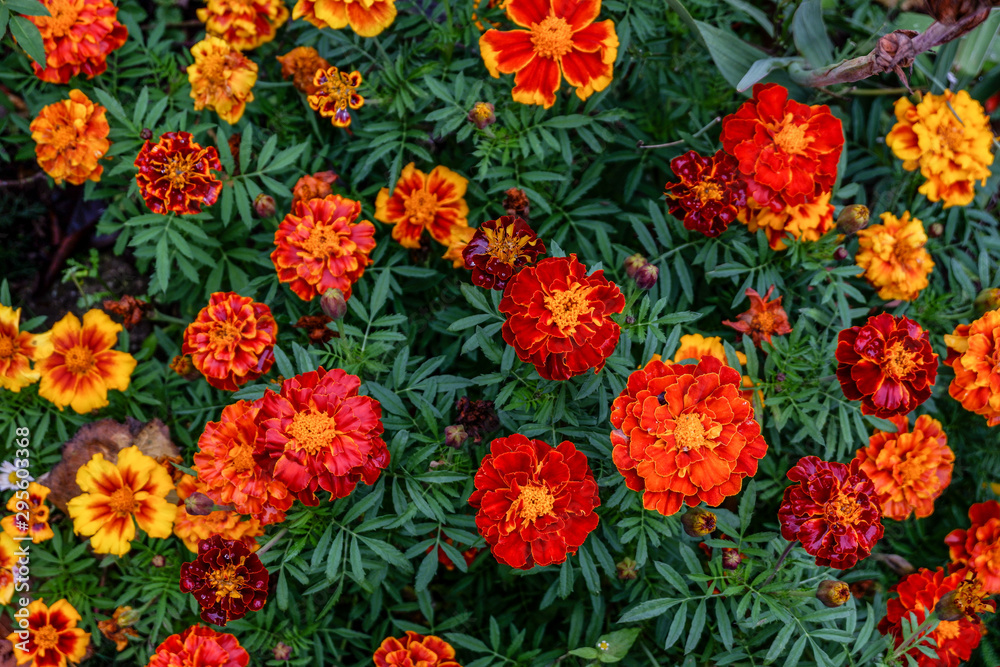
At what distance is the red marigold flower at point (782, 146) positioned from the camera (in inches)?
85.6

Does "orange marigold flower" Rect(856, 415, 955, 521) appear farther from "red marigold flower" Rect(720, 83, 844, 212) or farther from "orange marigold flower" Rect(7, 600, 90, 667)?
"orange marigold flower" Rect(7, 600, 90, 667)

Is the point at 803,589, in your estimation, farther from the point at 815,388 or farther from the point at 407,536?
the point at 407,536

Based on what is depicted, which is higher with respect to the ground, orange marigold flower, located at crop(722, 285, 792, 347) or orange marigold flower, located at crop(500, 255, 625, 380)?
orange marigold flower, located at crop(500, 255, 625, 380)

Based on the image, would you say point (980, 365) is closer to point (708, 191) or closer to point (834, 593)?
point (834, 593)

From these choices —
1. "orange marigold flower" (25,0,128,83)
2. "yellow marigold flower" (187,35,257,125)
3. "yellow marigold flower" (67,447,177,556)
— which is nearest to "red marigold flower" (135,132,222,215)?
"yellow marigold flower" (187,35,257,125)

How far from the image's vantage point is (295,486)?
1801 mm

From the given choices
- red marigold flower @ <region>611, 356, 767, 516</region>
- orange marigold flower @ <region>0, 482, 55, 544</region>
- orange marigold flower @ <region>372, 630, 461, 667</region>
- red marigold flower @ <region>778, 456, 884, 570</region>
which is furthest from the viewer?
orange marigold flower @ <region>0, 482, 55, 544</region>

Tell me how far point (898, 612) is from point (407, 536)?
160 centimetres

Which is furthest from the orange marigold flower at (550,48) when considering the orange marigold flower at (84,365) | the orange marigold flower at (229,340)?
the orange marigold flower at (84,365)

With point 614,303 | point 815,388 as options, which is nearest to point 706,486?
Result: point 614,303

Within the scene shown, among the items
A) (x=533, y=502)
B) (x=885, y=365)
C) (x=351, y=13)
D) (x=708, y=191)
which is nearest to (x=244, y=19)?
(x=351, y=13)

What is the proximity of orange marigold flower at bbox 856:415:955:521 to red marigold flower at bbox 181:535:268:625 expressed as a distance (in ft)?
6.21

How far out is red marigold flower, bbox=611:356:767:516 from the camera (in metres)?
1.73

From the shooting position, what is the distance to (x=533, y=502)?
1.78 m
